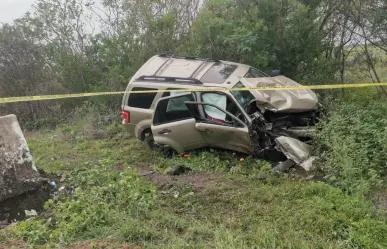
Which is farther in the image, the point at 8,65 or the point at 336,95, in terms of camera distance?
the point at 8,65

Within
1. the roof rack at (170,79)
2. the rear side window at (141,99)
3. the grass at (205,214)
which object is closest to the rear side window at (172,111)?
the roof rack at (170,79)

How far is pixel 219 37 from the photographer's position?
9719 mm

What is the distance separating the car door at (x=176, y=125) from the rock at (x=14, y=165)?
2.49 m

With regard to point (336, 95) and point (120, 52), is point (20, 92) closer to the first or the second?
point (120, 52)

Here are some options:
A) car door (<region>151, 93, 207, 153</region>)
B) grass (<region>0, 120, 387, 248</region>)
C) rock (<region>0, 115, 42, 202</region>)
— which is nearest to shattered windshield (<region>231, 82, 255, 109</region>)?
car door (<region>151, 93, 207, 153</region>)

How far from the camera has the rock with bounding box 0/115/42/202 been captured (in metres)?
6.03

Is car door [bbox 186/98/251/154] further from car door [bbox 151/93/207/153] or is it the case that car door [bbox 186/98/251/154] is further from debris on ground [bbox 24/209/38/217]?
debris on ground [bbox 24/209/38/217]

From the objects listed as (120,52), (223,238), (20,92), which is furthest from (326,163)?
(20,92)

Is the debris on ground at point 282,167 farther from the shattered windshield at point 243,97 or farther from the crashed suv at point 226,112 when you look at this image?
the shattered windshield at point 243,97

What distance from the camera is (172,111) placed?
7.79m

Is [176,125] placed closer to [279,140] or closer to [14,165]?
[279,140]

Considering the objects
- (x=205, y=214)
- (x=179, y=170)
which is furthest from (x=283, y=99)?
(x=205, y=214)

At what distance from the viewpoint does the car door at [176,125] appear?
25.0 ft

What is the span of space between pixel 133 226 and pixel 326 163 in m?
3.15
